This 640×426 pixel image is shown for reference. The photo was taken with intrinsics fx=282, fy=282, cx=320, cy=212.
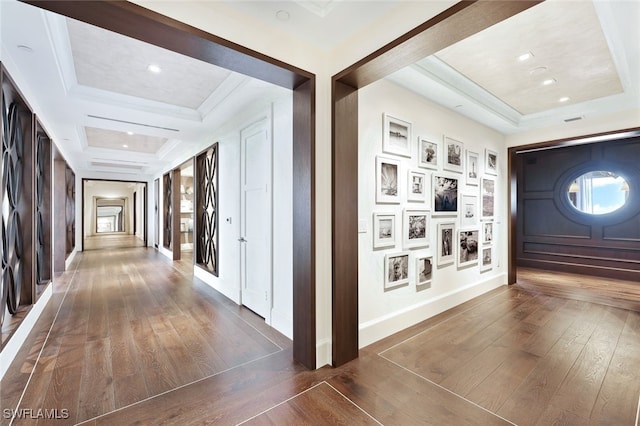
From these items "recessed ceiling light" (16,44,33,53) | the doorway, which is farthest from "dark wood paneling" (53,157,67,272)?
the doorway

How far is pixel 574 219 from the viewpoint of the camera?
6145mm

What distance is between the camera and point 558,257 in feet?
20.8

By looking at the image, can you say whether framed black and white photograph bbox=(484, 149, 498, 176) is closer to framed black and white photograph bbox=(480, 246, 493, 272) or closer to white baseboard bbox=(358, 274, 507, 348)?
framed black and white photograph bbox=(480, 246, 493, 272)

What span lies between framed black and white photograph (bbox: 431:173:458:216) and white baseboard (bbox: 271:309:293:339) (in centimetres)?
223

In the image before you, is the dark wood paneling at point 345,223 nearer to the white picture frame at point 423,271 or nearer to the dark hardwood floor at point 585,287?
the white picture frame at point 423,271

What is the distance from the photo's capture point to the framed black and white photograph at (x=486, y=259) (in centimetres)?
454

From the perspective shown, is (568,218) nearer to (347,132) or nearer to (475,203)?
(475,203)

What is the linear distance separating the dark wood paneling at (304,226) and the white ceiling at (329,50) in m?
0.59

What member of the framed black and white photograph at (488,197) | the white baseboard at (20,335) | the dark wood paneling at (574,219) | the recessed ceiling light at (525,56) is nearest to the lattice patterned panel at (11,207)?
the white baseboard at (20,335)

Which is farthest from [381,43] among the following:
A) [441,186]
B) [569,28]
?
[441,186]

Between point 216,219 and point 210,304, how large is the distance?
4.85 ft

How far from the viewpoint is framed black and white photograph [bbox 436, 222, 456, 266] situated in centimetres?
369

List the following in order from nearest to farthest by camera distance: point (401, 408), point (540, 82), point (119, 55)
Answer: point (401, 408) < point (119, 55) < point (540, 82)

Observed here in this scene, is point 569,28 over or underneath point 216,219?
over
